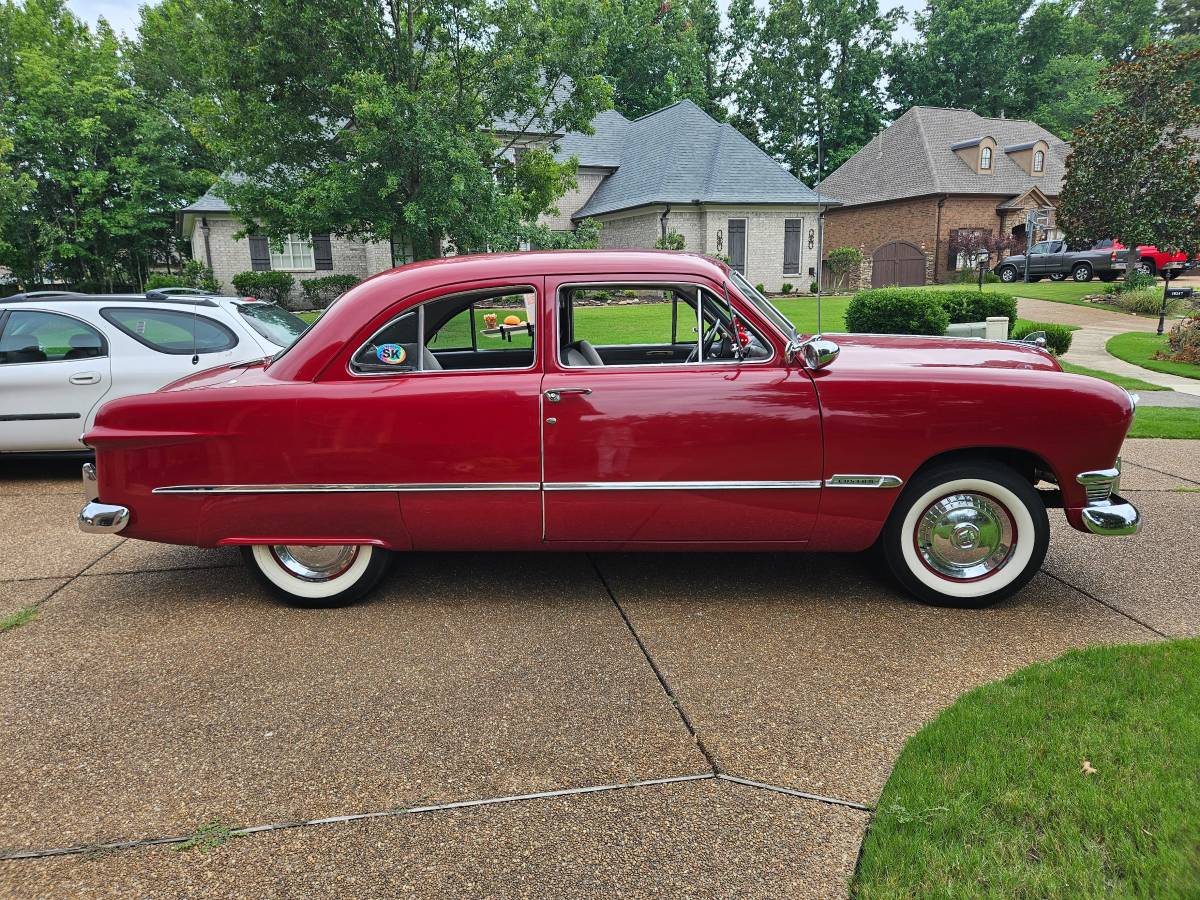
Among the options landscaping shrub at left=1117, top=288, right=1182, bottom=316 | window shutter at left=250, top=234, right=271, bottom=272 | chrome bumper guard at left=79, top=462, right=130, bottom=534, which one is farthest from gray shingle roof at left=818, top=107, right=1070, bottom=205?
chrome bumper guard at left=79, top=462, right=130, bottom=534

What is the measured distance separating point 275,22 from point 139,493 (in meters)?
12.9

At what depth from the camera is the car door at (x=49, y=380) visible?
6.60 metres

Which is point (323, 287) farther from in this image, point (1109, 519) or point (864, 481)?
point (1109, 519)

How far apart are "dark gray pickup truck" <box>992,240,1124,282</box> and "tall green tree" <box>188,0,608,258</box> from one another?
77.8 ft

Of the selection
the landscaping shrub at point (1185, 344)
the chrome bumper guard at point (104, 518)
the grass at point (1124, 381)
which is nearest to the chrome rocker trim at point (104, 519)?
the chrome bumper guard at point (104, 518)

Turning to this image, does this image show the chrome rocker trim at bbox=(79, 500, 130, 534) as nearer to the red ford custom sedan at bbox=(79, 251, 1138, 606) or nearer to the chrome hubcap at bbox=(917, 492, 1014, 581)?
the red ford custom sedan at bbox=(79, 251, 1138, 606)

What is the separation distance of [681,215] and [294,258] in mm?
14751

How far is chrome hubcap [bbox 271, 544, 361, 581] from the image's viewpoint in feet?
13.7

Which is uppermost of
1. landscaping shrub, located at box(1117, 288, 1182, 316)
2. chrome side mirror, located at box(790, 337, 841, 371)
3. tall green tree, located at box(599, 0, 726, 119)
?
tall green tree, located at box(599, 0, 726, 119)

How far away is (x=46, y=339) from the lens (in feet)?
22.1

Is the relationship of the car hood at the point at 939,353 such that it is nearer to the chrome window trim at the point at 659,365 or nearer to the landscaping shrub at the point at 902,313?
the chrome window trim at the point at 659,365

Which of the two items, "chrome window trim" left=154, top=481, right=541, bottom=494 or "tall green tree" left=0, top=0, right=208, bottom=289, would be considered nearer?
"chrome window trim" left=154, top=481, right=541, bottom=494

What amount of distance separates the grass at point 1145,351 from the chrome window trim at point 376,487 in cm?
1281

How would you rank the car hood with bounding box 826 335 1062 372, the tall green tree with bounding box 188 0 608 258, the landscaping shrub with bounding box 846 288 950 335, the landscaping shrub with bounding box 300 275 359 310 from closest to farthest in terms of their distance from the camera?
the car hood with bounding box 826 335 1062 372 → the landscaping shrub with bounding box 846 288 950 335 → the tall green tree with bounding box 188 0 608 258 → the landscaping shrub with bounding box 300 275 359 310
